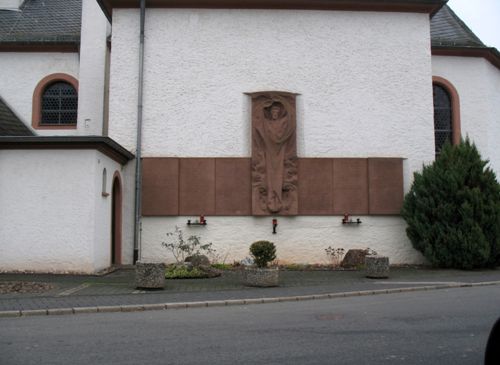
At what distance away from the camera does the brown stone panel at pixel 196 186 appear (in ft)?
55.2

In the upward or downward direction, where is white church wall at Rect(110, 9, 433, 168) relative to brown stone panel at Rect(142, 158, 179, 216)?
upward

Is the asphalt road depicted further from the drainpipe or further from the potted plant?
the drainpipe

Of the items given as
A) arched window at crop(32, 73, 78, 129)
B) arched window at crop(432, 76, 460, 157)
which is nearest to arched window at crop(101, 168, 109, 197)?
arched window at crop(32, 73, 78, 129)

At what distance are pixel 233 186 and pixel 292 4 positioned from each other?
6.37 m

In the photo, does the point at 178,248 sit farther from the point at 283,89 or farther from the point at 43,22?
the point at 43,22

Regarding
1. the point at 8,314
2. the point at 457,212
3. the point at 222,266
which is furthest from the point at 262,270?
the point at 457,212

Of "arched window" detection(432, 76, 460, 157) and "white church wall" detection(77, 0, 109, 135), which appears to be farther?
"arched window" detection(432, 76, 460, 157)

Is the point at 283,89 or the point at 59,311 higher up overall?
the point at 283,89

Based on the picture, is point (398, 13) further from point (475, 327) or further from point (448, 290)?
point (475, 327)

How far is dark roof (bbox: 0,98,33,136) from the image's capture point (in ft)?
54.6

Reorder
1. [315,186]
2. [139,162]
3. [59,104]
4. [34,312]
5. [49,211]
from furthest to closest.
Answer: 1. [59,104]
2. [315,186]
3. [139,162]
4. [49,211]
5. [34,312]

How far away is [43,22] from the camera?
879 inches

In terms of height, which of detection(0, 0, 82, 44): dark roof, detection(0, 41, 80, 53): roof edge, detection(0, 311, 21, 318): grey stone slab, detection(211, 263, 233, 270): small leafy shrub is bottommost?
detection(0, 311, 21, 318): grey stone slab

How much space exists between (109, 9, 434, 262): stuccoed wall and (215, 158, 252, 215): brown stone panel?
0.97 ft
